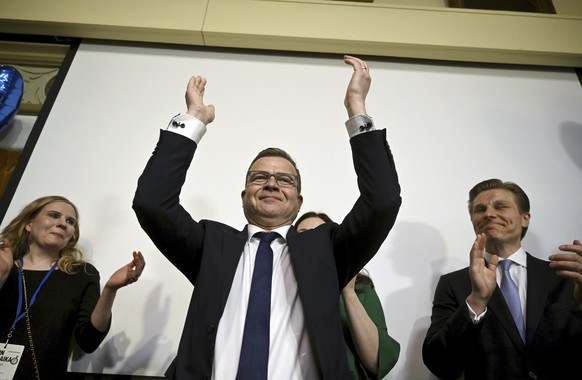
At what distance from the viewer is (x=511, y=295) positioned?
1.48m

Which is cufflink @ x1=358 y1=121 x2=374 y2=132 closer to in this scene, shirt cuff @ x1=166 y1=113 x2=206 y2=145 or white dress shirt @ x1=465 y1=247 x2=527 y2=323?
shirt cuff @ x1=166 y1=113 x2=206 y2=145

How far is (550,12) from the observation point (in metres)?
3.02

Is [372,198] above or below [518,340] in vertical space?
above

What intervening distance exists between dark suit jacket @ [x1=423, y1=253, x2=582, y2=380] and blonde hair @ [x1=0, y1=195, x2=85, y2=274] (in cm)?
148

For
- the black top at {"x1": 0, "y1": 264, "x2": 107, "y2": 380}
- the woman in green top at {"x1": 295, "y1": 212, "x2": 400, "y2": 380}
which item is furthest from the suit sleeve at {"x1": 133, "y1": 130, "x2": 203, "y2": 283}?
the black top at {"x1": 0, "y1": 264, "x2": 107, "y2": 380}

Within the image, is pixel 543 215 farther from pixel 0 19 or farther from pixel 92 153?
pixel 0 19

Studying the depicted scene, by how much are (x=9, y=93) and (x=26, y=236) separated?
960 mm

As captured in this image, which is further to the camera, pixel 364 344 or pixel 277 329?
pixel 364 344

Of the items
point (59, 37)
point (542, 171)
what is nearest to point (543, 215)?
point (542, 171)

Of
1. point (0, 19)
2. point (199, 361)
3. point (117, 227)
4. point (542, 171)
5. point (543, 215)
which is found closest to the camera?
point (199, 361)

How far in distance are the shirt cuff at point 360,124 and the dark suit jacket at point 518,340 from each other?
65 centimetres

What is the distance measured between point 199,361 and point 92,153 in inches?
67.3

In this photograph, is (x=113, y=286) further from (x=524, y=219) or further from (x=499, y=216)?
(x=524, y=219)

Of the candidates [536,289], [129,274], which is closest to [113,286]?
[129,274]
